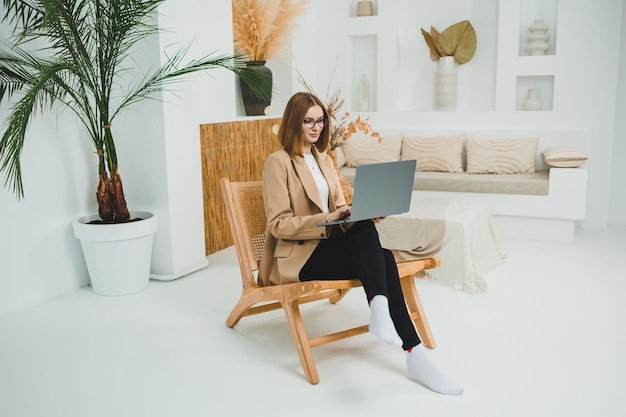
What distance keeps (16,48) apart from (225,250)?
208 cm


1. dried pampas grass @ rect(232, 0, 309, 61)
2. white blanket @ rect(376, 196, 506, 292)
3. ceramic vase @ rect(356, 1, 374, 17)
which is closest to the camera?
white blanket @ rect(376, 196, 506, 292)

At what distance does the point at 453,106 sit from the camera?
612cm

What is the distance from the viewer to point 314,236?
9.09 ft

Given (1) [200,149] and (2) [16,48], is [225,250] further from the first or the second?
(2) [16,48]

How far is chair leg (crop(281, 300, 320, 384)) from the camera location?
2637 millimetres

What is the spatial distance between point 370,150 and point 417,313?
3.11 metres

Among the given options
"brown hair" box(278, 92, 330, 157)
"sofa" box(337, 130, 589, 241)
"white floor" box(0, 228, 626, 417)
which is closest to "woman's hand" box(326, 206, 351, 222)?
"brown hair" box(278, 92, 330, 157)

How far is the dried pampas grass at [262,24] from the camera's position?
528 centimetres

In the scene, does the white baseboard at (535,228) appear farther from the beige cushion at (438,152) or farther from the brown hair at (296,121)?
the brown hair at (296,121)

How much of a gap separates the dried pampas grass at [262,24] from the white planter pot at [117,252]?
2.08 meters

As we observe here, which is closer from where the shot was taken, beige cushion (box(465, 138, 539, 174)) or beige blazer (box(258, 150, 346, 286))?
beige blazer (box(258, 150, 346, 286))

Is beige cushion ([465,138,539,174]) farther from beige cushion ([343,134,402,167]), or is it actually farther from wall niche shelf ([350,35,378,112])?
wall niche shelf ([350,35,378,112])

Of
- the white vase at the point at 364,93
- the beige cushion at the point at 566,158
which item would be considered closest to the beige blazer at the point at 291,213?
the beige cushion at the point at 566,158

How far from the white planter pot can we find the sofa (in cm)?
233
